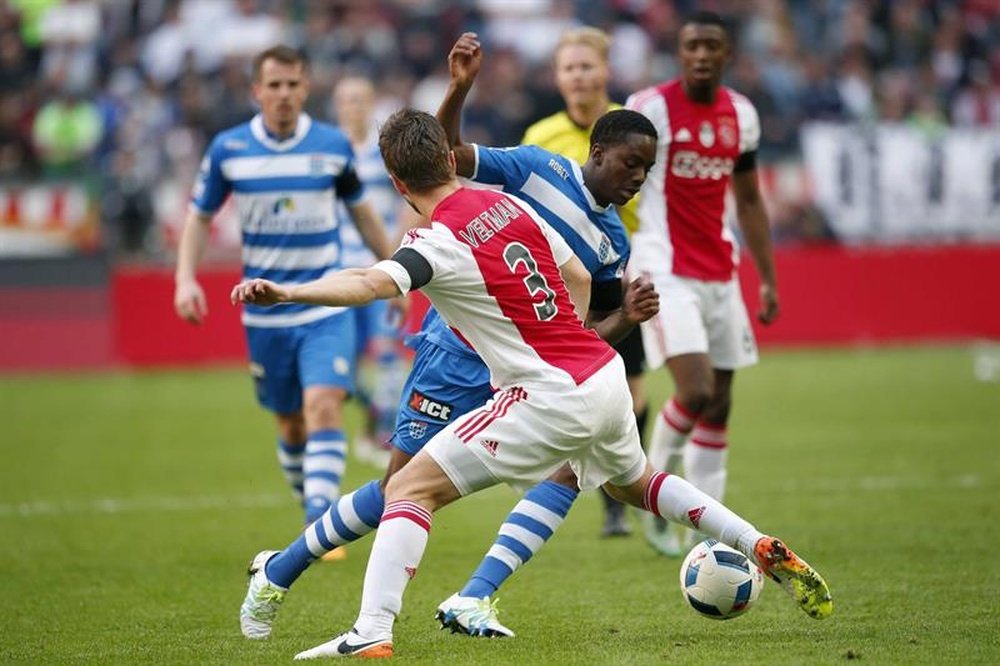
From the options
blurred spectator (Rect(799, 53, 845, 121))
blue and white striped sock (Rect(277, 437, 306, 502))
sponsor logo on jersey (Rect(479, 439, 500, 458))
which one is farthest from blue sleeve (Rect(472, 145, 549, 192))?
blurred spectator (Rect(799, 53, 845, 121))

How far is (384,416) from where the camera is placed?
13633 millimetres

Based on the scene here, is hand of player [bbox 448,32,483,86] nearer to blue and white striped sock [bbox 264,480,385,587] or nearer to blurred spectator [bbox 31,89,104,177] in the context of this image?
blue and white striped sock [bbox 264,480,385,587]

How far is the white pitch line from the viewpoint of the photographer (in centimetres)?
1106

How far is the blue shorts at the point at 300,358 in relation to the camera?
9.16 metres

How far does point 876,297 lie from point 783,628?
14.0 meters

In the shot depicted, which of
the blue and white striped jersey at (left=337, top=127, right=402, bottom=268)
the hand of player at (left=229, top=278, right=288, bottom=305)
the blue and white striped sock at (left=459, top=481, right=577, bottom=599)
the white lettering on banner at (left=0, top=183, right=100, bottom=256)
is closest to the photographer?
the hand of player at (left=229, top=278, right=288, bottom=305)

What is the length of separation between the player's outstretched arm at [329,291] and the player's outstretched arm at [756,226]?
396 centimetres

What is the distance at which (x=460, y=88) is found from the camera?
700 centimetres

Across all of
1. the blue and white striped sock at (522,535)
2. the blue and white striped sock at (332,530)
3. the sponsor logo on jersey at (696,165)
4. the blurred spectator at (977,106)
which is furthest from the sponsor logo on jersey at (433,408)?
the blurred spectator at (977,106)

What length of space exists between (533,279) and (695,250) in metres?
3.03

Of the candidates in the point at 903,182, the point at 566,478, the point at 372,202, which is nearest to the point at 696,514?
the point at 566,478

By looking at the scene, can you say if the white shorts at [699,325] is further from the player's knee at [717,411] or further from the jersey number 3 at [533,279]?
the jersey number 3 at [533,279]

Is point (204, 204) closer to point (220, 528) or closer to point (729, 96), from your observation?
point (220, 528)

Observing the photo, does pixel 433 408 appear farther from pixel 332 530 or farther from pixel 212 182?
pixel 212 182
